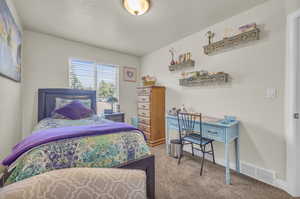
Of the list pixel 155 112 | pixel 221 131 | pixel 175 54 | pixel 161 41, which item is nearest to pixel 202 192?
pixel 221 131

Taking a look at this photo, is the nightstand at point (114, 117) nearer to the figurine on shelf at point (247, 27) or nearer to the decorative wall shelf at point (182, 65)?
the decorative wall shelf at point (182, 65)

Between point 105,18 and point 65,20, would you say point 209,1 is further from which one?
point 65,20

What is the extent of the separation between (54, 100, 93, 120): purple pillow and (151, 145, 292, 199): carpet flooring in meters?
1.71

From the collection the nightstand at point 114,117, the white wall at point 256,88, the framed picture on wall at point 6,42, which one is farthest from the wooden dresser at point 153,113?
the framed picture on wall at point 6,42

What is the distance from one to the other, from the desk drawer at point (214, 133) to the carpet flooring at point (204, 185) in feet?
1.89

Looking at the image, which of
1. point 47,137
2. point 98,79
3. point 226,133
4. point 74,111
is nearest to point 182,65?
point 226,133

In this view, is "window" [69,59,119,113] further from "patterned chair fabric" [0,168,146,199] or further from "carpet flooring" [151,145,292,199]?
"patterned chair fabric" [0,168,146,199]

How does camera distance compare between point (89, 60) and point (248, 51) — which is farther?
point (89, 60)

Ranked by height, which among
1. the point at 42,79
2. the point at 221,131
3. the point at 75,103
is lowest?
the point at 221,131

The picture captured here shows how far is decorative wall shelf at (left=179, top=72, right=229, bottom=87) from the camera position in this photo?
228 centimetres

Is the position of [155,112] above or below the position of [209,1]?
below

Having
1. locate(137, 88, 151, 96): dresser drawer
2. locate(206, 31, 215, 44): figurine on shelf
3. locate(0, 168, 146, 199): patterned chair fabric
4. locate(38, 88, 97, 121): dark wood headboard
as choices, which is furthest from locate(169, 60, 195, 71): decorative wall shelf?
locate(0, 168, 146, 199): patterned chair fabric

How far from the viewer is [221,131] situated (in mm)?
1949

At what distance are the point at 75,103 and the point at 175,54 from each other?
8.26ft
